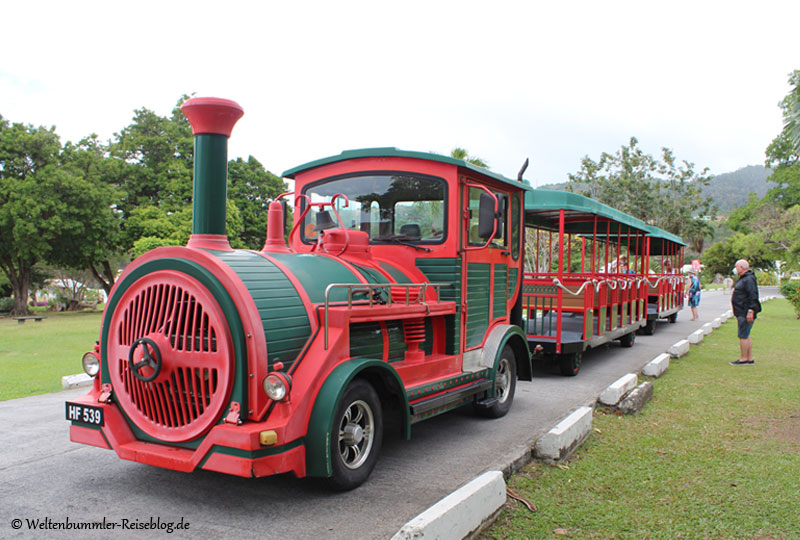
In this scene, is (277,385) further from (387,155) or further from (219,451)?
(387,155)

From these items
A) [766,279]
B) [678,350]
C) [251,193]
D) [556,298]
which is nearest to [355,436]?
[556,298]

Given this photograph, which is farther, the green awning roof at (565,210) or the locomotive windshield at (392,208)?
the green awning roof at (565,210)

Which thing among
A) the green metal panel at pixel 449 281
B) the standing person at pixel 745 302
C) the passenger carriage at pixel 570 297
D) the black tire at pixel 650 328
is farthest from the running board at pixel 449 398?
the black tire at pixel 650 328

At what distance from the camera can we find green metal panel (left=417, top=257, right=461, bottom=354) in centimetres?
527

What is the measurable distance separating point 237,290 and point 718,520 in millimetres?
3338

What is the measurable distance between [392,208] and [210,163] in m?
1.81

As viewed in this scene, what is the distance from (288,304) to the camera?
149 inches

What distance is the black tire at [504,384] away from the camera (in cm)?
597

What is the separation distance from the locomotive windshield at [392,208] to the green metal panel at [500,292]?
1231 mm

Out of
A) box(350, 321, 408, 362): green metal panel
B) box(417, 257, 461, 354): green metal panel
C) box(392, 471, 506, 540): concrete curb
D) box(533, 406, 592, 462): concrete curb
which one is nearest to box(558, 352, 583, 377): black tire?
box(533, 406, 592, 462): concrete curb

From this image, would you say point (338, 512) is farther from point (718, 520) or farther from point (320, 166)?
point (320, 166)

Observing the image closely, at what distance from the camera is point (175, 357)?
3598 millimetres

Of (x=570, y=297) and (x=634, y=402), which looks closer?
(x=634, y=402)

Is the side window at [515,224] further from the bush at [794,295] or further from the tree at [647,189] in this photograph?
the tree at [647,189]
